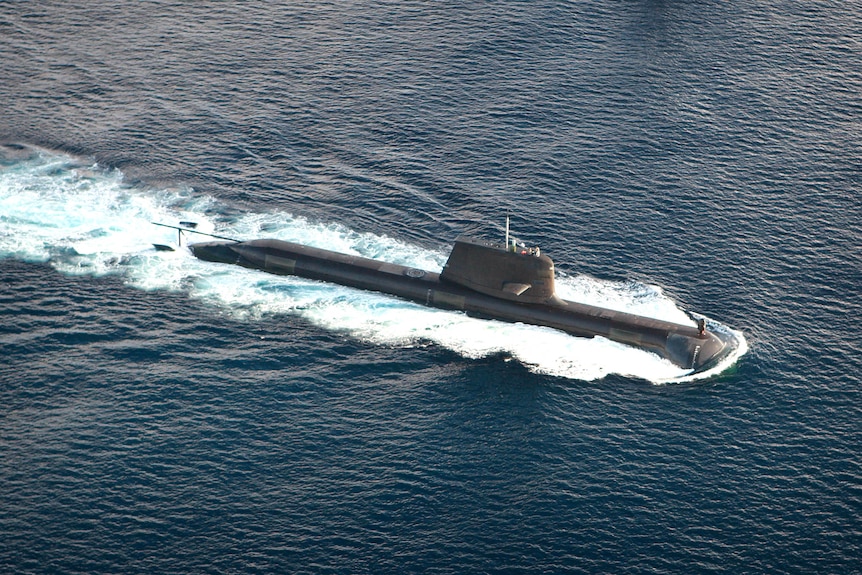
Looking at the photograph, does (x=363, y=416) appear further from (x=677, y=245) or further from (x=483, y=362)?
(x=677, y=245)

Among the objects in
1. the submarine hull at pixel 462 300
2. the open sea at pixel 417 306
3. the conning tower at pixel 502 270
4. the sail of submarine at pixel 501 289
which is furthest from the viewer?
the conning tower at pixel 502 270

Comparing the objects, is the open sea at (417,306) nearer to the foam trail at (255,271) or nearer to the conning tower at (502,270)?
the foam trail at (255,271)

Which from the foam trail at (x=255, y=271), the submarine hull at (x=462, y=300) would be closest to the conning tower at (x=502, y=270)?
the submarine hull at (x=462, y=300)

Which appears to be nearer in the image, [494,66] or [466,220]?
[466,220]

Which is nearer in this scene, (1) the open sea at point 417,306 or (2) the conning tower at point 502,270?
(1) the open sea at point 417,306

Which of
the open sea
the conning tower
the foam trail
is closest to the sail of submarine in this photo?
the conning tower

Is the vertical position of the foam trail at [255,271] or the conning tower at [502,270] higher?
the conning tower at [502,270]

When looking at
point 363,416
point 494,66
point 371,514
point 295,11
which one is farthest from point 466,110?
point 371,514

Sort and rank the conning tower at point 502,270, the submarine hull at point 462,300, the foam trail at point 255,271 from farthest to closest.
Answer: the conning tower at point 502,270
the foam trail at point 255,271
the submarine hull at point 462,300
